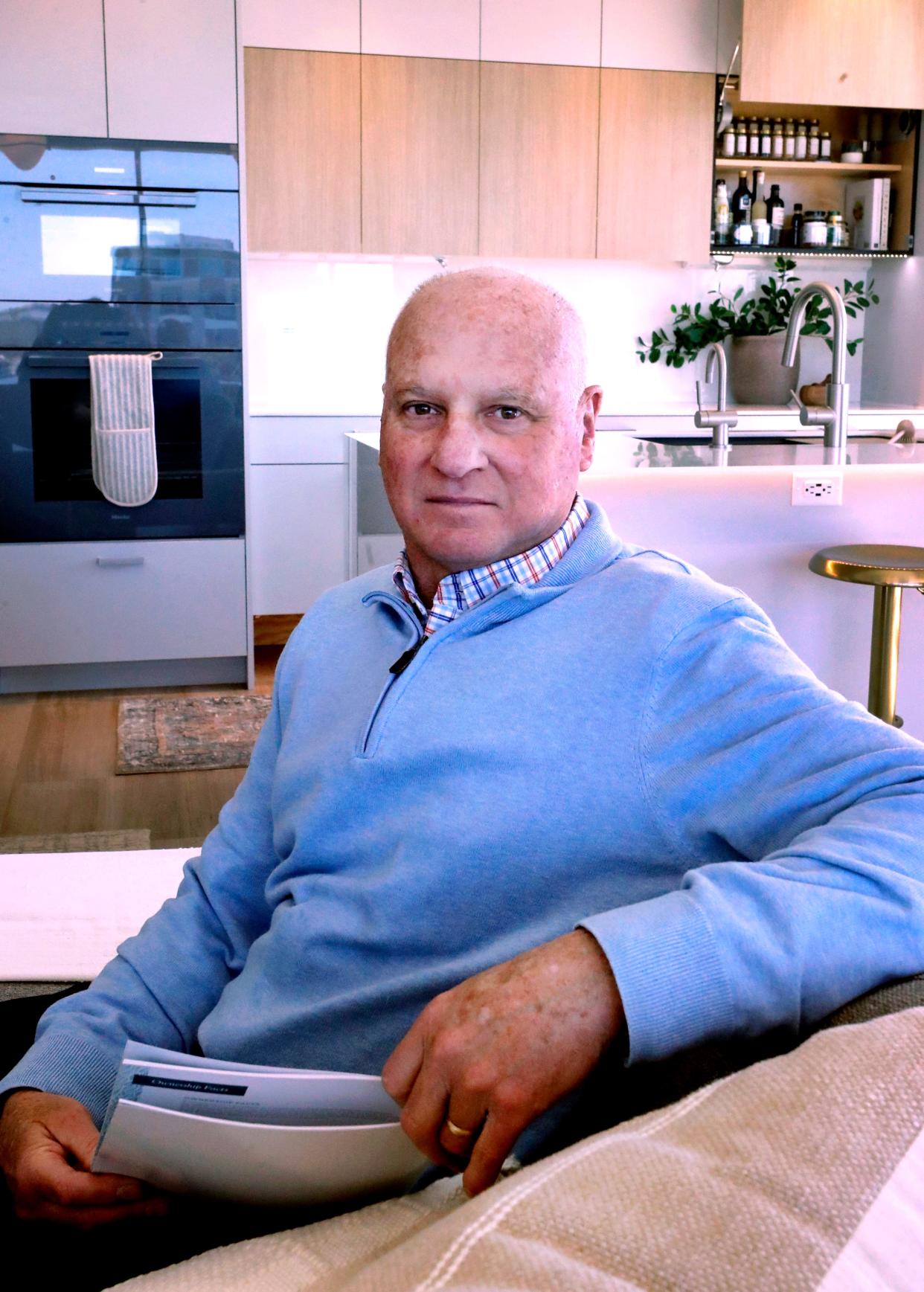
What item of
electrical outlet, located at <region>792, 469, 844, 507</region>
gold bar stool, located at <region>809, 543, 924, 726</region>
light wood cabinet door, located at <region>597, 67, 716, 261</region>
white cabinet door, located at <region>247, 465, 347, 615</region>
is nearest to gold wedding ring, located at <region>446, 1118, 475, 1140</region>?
gold bar stool, located at <region>809, 543, 924, 726</region>

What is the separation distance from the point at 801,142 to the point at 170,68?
2.78m

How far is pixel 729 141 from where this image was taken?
5.49 meters

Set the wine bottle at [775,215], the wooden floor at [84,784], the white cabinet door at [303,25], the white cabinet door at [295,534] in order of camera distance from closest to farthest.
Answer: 1. the wooden floor at [84,784]
2. the white cabinet door at [303,25]
3. the white cabinet door at [295,534]
4. the wine bottle at [775,215]

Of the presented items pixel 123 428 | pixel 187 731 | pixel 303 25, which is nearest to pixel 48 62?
pixel 303 25

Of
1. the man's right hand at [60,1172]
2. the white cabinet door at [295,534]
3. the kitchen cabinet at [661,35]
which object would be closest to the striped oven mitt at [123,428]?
the white cabinet door at [295,534]

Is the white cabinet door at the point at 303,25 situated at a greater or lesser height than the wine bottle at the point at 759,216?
greater

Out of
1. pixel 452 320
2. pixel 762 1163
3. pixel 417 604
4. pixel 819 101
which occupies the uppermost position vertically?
pixel 819 101

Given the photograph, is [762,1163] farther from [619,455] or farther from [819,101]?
[819,101]

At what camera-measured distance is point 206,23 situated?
439 centimetres

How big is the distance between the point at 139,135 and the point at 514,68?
1.64 meters

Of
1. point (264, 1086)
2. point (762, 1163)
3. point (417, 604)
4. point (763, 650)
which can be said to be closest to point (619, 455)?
point (417, 604)

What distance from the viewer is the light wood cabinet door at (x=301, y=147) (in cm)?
503

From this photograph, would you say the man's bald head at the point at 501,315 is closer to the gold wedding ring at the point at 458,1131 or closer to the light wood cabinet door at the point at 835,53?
the gold wedding ring at the point at 458,1131

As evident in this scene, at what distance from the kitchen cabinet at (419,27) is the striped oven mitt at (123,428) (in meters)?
1.64
